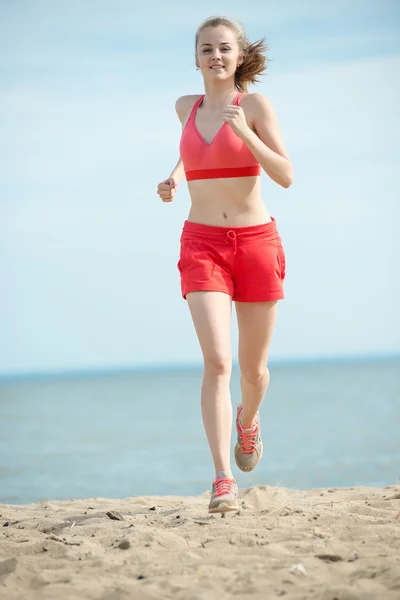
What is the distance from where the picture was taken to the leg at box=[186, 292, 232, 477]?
458 centimetres

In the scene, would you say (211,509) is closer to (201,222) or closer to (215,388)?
(215,388)

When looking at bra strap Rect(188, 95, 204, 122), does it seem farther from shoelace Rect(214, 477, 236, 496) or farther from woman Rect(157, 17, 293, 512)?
shoelace Rect(214, 477, 236, 496)

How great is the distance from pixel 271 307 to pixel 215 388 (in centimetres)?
61

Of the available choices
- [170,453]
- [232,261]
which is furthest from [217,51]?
[170,453]

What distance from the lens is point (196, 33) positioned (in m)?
4.98

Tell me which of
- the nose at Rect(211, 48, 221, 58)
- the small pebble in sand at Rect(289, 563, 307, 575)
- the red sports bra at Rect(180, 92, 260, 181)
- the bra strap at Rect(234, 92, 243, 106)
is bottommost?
the small pebble in sand at Rect(289, 563, 307, 575)

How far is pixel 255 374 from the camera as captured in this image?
17.0ft

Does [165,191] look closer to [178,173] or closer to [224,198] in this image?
[178,173]

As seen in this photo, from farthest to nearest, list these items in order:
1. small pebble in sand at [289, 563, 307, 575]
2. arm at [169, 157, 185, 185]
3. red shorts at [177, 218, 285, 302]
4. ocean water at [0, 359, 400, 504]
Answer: ocean water at [0, 359, 400, 504] < arm at [169, 157, 185, 185] < red shorts at [177, 218, 285, 302] < small pebble in sand at [289, 563, 307, 575]

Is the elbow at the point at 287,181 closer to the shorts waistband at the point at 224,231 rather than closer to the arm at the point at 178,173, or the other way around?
the shorts waistband at the point at 224,231

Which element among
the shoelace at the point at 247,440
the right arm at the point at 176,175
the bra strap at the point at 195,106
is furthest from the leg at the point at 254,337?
the bra strap at the point at 195,106

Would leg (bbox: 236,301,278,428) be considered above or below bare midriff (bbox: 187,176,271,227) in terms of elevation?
below

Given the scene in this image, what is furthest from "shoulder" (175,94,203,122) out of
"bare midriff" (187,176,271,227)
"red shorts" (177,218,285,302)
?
"red shorts" (177,218,285,302)

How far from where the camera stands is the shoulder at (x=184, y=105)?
5.12 metres
